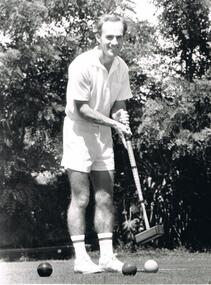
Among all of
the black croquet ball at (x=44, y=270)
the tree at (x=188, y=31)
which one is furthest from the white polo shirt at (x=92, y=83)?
the tree at (x=188, y=31)

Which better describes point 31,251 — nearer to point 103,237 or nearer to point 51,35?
point 51,35

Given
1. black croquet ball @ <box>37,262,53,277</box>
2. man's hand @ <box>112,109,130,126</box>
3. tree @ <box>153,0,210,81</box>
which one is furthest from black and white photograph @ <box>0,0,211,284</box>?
black croquet ball @ <box>37,262,53,277</box>

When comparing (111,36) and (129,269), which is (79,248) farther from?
(111,36)

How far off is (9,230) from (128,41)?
339cm

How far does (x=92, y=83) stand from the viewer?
5.34 metres

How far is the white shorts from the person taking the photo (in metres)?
5.29

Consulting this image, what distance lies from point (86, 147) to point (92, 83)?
1.58 ft

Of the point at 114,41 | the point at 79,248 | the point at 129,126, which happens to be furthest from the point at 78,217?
the point at 129,126

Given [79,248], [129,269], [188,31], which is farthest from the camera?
[188,31]

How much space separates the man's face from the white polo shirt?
135mm

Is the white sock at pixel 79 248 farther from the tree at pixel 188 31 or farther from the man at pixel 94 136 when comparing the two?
the tree at pixel 188 31

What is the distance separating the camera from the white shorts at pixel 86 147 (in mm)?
5293

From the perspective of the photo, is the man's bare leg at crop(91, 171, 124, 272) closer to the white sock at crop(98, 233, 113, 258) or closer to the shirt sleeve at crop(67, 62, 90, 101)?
the white sock at crop(98, 233, 113, 258)

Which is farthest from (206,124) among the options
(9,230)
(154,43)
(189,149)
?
(9,230)
